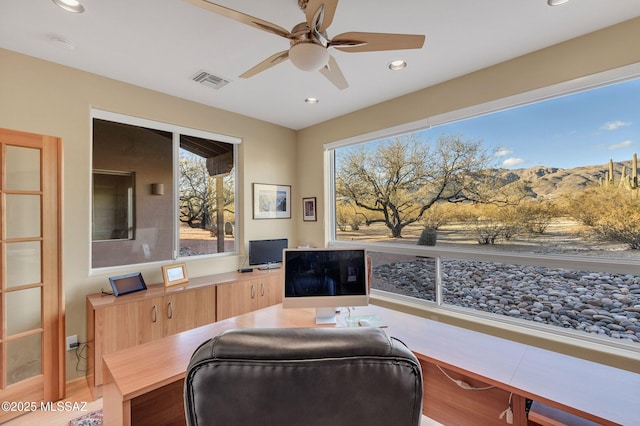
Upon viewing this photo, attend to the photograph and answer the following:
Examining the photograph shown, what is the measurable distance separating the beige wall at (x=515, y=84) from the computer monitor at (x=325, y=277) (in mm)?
1531

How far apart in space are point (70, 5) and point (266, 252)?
9.32 feet

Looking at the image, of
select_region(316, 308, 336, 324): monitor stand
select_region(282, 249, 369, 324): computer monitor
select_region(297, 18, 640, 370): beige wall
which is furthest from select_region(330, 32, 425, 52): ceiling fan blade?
select_region(316, 308, 336, 324): monitor stand

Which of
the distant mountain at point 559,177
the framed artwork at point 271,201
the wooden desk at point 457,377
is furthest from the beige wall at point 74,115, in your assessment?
the distant mountain at point 559,177

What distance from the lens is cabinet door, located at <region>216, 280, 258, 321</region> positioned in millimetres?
3014

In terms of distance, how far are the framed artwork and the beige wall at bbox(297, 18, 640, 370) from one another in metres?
1.03

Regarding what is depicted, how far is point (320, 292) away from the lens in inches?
71.9

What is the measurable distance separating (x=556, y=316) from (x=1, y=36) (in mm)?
4747

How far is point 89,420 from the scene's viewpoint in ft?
6.64

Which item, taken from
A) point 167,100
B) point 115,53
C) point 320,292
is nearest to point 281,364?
point 320,292

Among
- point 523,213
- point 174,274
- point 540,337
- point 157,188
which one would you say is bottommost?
point 540,337

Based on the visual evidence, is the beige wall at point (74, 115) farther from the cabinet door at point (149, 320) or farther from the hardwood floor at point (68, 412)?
the cabinet door at point (149, 320)

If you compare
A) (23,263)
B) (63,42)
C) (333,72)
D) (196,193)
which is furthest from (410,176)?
(23,263)

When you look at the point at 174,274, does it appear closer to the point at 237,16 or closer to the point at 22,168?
the point at 22,168

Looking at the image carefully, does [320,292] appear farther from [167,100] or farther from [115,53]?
[167,100]
